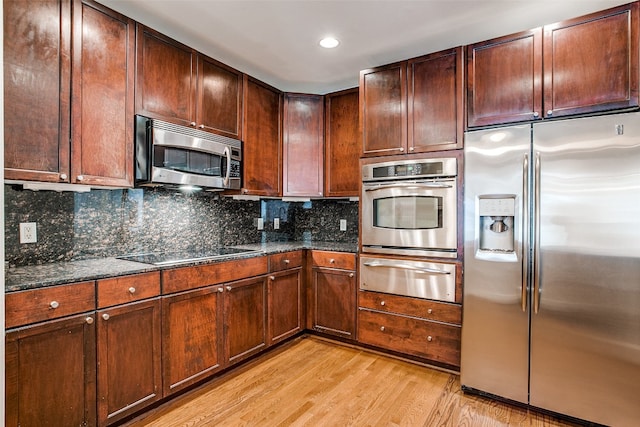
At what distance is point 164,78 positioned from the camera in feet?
7.98

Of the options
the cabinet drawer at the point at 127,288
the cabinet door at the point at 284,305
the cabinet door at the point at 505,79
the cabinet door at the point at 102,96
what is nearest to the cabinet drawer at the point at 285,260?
the cabinet door at the point at 284,305

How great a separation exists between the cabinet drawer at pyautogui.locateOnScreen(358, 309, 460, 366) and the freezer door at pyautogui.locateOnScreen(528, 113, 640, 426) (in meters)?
0.56

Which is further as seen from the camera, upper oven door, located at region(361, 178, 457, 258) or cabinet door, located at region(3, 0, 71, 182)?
upper oven door, located at region(361, 178, 457, 258)

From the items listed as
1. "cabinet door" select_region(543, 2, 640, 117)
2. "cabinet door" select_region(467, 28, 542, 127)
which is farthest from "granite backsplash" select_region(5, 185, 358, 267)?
"cabinet door" select_region(543, 2, 640, 117)

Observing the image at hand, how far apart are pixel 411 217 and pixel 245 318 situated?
5.09 feet

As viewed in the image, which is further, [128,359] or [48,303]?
[128,359]

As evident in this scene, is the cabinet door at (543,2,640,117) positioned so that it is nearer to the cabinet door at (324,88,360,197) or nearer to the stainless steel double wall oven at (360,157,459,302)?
the stainless steel double wall oven at (360,157,459,302)

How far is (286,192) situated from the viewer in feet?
11.7

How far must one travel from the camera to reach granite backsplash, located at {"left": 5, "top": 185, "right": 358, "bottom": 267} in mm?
2066

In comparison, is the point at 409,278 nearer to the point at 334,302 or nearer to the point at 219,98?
the point at 334,302

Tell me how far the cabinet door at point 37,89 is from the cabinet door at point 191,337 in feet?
3.35

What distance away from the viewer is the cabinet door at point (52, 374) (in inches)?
62.1

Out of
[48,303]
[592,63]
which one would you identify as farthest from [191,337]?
[592,63]

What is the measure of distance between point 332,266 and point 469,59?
2.02 metres
